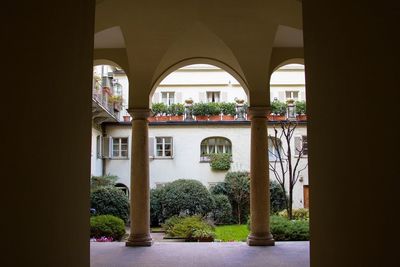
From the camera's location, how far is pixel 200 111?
88.9ft

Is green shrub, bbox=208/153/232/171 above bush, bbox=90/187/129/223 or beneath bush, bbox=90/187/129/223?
above

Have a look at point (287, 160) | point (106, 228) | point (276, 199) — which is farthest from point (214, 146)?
point (106, 228)

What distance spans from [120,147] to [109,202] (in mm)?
8768

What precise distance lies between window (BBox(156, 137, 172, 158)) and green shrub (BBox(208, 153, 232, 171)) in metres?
2.89

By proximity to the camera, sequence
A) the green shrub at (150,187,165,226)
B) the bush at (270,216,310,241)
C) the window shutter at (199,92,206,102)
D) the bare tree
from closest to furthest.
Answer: the bush at (270,216,310,241) < the bare tree < the green shrub at (150,187,165,226) < the window shutter at (199,92,206,102)

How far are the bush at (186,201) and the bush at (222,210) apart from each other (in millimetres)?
803

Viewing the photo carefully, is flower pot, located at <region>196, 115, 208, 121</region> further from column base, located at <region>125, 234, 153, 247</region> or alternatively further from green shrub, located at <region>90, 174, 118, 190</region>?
column base, located at <region>125, 234, 153, 247</region>

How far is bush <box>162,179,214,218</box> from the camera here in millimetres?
20844

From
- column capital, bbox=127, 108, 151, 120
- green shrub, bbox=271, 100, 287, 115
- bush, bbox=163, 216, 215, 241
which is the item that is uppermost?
green shrub, bbox=271, 100, 287, 115

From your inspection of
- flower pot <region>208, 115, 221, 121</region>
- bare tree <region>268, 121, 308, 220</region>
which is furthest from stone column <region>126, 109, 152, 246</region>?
flower pot <region>208, 115, 221, 121</region>

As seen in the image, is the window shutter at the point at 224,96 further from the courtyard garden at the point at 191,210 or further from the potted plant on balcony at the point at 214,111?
the courtyard garden at the point at 191,210

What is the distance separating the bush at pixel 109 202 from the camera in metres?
19.0
